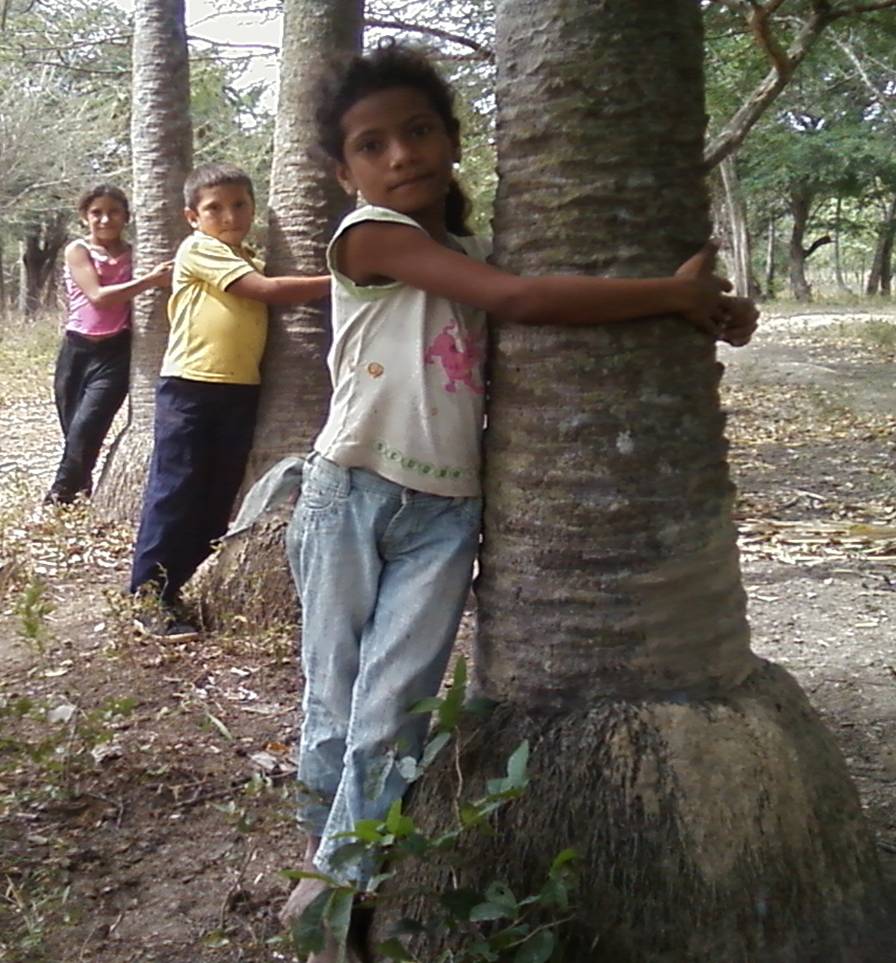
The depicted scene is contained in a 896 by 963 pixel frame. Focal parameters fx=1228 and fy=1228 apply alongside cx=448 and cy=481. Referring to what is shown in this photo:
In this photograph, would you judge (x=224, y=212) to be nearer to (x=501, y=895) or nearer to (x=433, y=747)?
(x=433, y=747)

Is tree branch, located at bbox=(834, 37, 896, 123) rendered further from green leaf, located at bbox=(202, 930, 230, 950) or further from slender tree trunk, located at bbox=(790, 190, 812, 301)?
slender tree trunk, located at bbox=(790, 190, 812, 301)

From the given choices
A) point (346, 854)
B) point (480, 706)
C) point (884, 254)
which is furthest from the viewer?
point (884, 254)

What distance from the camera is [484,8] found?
7645 millimetres

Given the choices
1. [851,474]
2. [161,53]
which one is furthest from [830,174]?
[161,53]

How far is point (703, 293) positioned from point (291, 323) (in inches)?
108

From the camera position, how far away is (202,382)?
179 inches

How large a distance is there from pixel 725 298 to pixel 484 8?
600 centimetres

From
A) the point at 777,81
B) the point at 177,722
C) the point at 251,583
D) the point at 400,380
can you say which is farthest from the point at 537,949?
the point at 777,81

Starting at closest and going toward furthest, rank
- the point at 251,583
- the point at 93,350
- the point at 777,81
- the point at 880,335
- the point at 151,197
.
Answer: the point at 777,81
the point at 251,583
the point at 151,197
the point at 93,350
the point at 880,335

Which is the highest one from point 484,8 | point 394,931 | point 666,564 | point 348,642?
point 484,8

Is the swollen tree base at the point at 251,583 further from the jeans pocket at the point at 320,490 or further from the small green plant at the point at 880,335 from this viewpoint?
the small green plant at the point at 880,335

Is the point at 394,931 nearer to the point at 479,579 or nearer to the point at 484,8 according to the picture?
the point at 479,579

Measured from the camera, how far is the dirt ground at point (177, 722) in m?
2.72

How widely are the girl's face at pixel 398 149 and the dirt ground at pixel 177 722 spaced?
1.36 m
